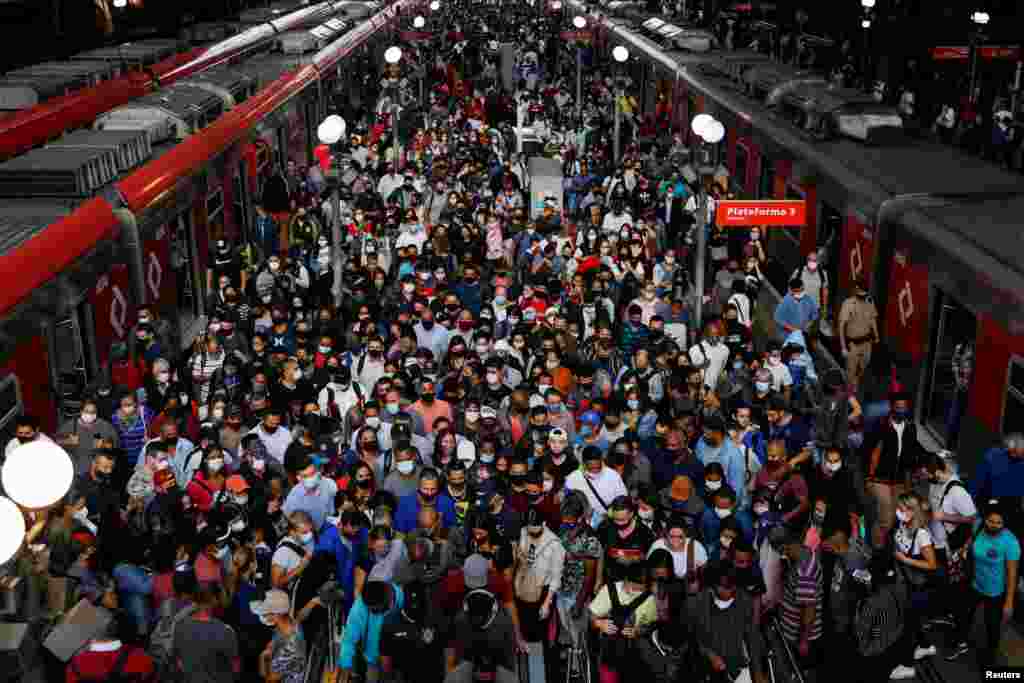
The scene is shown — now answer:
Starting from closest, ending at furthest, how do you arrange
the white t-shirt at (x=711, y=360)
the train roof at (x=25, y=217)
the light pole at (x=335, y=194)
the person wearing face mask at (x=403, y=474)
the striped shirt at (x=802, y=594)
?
1. the striped shirt at (x=802, y=594)
2. the person wearing face mask at (x=403, y=474)
3. the train roof at (x=25, y=217)
4. the white t-shirt at (x=711, y=360)
5. the light pole at (x=335, y=194)

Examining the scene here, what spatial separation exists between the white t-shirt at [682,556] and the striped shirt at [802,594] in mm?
583

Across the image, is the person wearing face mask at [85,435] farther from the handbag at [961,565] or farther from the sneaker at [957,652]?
the sneaker at [957,652]

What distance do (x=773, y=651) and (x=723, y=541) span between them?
3.59 ft

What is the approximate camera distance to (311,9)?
37.0m

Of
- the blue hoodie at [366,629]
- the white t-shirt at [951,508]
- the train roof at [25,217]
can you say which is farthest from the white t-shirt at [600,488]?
the train roof at [25,217]

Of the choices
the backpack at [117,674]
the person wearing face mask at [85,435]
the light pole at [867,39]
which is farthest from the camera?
the light pole at [867,39]

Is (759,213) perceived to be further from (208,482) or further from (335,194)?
(208,482)

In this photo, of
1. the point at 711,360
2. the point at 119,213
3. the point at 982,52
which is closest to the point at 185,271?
the point at 119,213

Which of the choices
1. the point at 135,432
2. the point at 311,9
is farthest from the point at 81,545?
the point at 311,9

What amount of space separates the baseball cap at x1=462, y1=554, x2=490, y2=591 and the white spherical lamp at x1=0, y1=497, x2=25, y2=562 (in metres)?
2.84

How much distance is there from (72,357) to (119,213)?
216 cm

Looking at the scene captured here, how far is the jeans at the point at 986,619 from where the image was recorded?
8.17 metres

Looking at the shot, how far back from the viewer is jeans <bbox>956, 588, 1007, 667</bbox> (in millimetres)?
8172

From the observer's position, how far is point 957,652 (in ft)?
28.0
